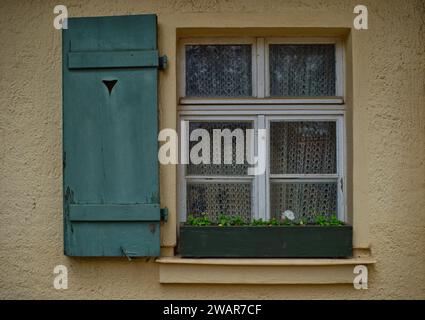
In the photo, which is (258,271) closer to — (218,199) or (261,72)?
(218,199)

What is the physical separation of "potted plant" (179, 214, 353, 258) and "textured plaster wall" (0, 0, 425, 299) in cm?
13

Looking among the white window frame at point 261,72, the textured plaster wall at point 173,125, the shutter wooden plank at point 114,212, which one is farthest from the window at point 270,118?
the shutter wooden plank at point 114,212

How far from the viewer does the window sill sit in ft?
10.9

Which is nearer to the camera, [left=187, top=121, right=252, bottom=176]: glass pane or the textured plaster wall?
the textured plaster wall

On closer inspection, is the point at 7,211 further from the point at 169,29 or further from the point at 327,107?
the point at 327,107

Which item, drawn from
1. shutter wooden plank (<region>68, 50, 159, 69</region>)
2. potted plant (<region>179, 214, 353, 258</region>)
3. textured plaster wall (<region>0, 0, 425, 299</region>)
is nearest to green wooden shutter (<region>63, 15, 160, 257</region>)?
shutter wooden plank (<region>68, 50, 159, 69</region>)

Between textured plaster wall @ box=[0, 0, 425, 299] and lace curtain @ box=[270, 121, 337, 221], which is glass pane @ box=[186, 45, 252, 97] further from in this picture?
lace curtain @ box=[270, 121, 337, 221]

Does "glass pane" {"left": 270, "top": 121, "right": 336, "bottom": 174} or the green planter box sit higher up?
"glass pane" {"left": 270, "top": 121, "right": 336, "bottom": 174}

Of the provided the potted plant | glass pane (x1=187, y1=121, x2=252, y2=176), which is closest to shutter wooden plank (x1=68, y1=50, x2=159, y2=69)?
glass pane (x1=187, y1=121, x2=252, y2=176)

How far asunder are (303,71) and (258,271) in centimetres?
143

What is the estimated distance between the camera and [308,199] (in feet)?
11.7

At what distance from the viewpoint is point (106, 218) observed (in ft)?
10.8

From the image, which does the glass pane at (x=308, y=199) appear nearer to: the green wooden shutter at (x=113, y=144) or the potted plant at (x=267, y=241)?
the potted plant at (x=267, y=241)

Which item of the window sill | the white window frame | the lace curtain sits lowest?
the window sill
